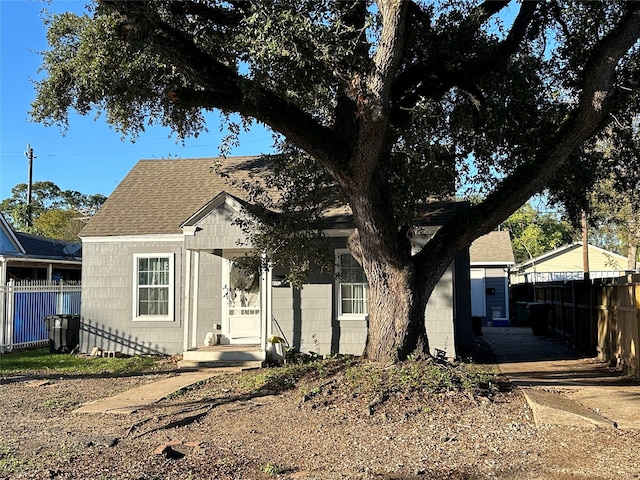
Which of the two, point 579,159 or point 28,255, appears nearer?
point 579,159

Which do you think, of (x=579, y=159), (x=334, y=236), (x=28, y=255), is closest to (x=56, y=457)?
(x=334, y=236)

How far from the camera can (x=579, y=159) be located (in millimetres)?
10781

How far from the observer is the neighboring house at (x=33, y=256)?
19.9m

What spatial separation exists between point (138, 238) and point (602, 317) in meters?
11.3

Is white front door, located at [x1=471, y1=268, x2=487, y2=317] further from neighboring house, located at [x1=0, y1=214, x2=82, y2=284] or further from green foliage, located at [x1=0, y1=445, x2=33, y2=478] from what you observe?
green foliage, located at [x1=0, y1=445, x2=33, y2=478]

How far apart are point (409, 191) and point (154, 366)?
7.36 metres

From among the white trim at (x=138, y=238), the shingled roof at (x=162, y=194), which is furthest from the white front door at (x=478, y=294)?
the white trim at (x=138, y=238)

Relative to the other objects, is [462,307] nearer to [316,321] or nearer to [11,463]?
[316,321]

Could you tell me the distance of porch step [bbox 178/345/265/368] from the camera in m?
12.4

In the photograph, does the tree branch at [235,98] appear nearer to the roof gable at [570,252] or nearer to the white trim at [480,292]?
the white trim at [480,292]

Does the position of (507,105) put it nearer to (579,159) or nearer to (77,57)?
(579,159)

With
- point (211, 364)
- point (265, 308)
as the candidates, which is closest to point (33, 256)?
point (211, 364)

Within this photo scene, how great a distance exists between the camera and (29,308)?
653 inches

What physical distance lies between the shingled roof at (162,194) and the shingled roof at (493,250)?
14671 mm
